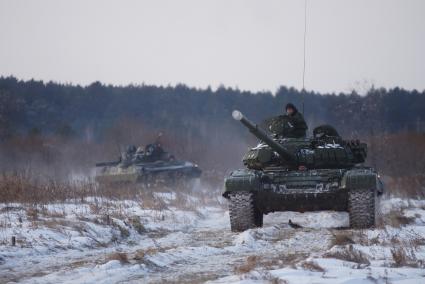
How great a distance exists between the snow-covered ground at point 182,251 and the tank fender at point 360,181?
2.68ft

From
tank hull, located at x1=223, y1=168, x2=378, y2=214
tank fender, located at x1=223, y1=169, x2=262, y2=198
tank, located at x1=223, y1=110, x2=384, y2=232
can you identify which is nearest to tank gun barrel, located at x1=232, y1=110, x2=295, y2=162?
tank, located at x1=223, y1=110, x2=384, y2=232

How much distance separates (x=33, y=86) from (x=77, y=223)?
8452 cm

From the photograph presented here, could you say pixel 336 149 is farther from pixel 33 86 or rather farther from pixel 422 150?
pixel 33 86

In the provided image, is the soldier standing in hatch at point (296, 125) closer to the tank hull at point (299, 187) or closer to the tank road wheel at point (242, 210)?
the tank hull at point (299, 187)

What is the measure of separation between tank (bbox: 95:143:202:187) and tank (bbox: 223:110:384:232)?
1271 cm

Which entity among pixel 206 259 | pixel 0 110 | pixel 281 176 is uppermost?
pixel 0 110

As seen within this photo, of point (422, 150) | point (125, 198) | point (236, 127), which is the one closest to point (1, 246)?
point (125, 198)

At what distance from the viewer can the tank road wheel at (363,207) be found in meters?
10.0

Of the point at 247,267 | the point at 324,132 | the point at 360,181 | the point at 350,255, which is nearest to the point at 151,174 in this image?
the point at 324,132

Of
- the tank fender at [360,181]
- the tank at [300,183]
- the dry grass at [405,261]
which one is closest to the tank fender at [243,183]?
the tank at [300,183]

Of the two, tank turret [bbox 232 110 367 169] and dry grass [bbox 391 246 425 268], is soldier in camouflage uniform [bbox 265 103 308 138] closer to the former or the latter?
tank turret [bbox 232 110 367 169]

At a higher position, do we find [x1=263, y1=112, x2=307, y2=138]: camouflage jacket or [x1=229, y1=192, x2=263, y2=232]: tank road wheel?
[x1=263, y1=112, x2=307, y2=138]: camouflage jacket

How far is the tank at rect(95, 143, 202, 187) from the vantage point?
78.8ft

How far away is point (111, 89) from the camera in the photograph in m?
103
